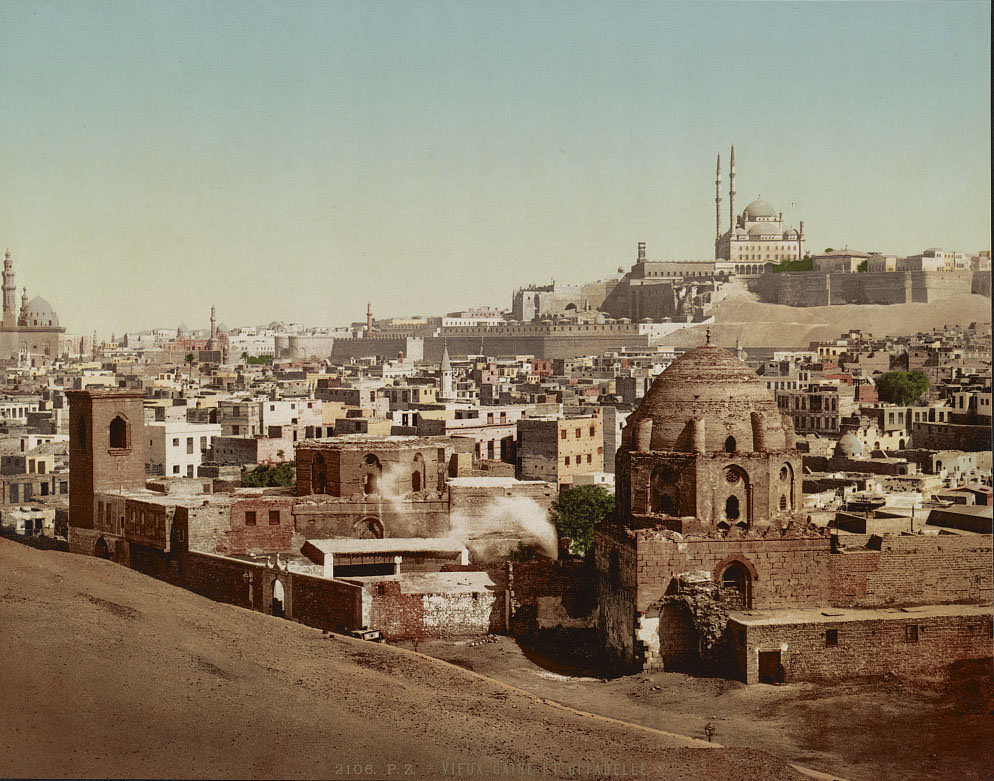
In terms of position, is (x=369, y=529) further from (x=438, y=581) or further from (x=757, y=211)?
(x=757, y=211)

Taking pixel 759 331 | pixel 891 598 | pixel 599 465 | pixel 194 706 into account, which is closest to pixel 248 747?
pixel 194 706

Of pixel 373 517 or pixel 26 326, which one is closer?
pixel 373 517

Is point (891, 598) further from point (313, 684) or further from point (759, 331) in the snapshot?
point (759, 331)

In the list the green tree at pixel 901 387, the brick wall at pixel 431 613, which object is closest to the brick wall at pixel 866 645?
the brick wall at pixel 431 613

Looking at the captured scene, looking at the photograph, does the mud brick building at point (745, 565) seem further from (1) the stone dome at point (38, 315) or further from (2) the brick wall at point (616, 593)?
(1) the stone dome at point (38, 315)

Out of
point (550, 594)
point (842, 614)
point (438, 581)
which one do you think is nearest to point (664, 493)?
point (550, 594)
